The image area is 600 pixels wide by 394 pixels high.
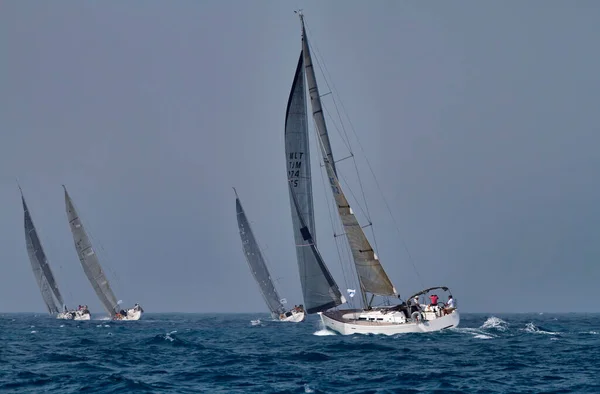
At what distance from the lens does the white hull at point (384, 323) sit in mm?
47438

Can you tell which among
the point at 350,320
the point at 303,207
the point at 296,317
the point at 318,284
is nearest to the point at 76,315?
the point at 296,317

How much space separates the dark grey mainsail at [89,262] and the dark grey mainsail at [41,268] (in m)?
10.6

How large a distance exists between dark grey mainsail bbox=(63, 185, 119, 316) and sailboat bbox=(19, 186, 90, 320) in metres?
7.27

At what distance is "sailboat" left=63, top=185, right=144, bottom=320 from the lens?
322 ft

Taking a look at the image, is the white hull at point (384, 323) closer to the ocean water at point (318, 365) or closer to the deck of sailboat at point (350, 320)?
the deck of sailboat at point (350, 320)

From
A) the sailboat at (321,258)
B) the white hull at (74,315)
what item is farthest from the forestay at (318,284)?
the white hull at (74,315)

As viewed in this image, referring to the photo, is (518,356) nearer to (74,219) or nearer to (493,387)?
(493,387)

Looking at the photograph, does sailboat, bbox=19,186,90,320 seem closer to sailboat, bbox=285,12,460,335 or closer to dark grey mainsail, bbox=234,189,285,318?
dark grey mainsail, bbox=234,189,285,318

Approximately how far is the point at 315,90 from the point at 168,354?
20.2 metres

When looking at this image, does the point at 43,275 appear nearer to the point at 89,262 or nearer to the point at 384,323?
the point at 89,262

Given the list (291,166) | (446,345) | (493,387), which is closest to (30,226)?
(291,166)

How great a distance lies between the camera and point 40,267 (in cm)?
11138

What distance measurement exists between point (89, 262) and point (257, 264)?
72.1 ft

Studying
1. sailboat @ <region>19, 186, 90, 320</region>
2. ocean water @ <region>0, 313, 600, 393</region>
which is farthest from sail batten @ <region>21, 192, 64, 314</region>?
ocean water @ <region>0, 313, 600, 393</region>
